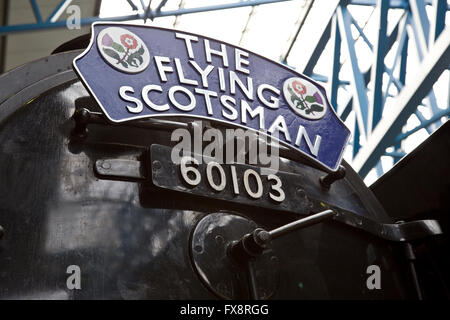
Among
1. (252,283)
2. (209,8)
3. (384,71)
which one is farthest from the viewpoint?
(209,8)

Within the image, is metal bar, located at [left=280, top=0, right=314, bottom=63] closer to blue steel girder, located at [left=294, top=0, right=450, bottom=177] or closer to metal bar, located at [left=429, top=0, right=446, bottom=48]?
blue steel girder, located at [left=294, top=0, right=450, bottom=177]

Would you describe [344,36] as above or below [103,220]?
above

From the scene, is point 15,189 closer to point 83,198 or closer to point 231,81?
point 83,198

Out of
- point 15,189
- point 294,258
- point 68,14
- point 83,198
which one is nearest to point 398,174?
point 294,258

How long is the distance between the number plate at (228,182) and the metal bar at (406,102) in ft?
10.1

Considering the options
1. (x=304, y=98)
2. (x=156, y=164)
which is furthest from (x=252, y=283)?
(x=304, y=98)

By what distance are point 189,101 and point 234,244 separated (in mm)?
414

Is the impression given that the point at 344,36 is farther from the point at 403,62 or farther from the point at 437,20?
the point at 437,20

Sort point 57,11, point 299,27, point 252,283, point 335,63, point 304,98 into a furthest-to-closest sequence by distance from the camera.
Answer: point 299,27 < point 335,63 < point 57,11 < point 304,98 < point 252,283

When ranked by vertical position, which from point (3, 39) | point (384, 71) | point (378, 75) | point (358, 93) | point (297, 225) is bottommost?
point (297, 225)

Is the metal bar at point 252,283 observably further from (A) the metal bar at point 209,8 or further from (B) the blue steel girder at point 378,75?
(A) the metal bar at point 209,8

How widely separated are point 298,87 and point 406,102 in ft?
10.6

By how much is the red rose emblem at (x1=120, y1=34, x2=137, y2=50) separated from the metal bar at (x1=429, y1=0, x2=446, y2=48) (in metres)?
3.44

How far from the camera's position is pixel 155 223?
1.50 m
